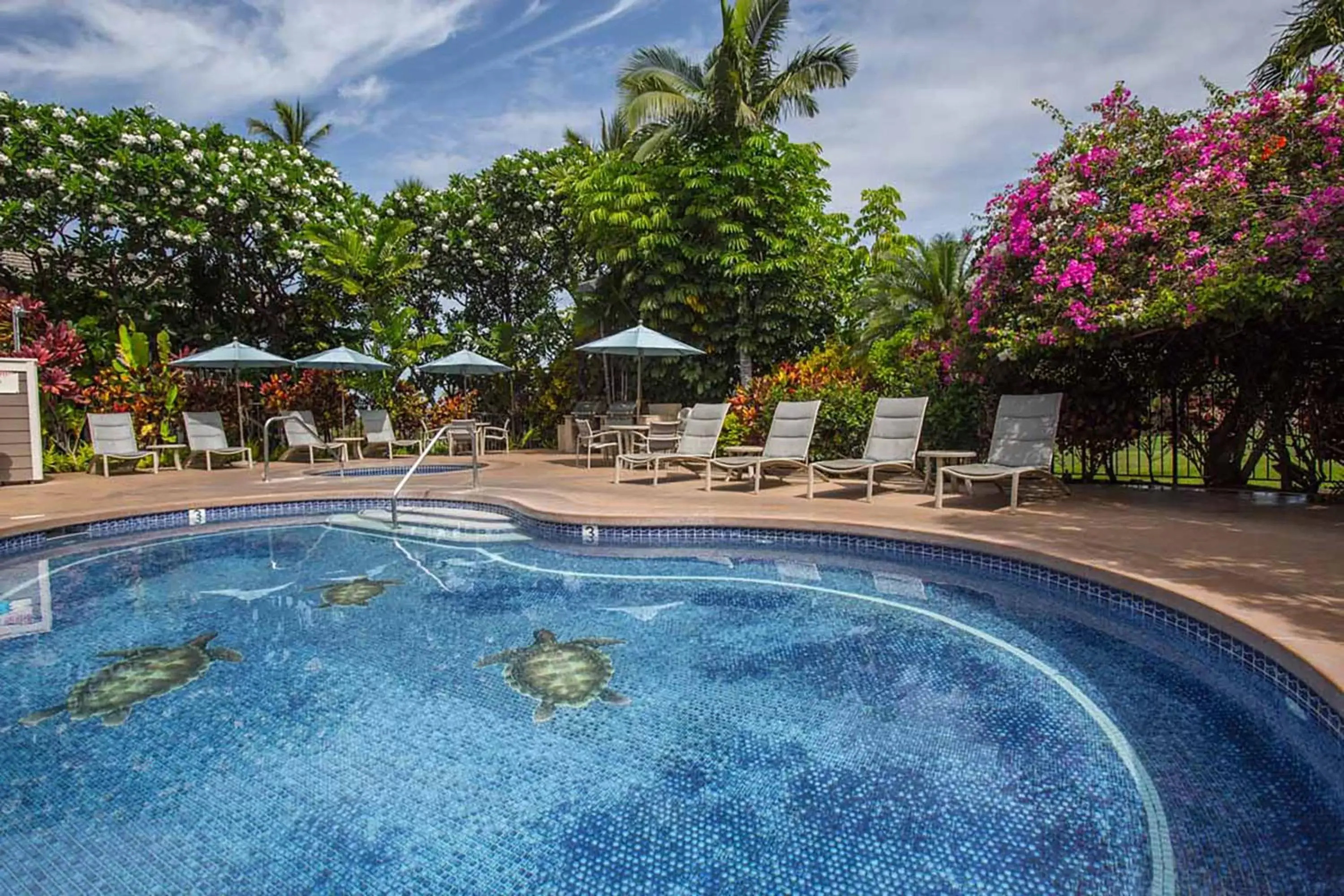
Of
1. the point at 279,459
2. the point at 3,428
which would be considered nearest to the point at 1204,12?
the point at 279,459

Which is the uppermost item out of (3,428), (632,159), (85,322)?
(632,159)

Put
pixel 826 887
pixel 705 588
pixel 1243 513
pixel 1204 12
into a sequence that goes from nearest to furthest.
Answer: pixel 826 887, pixel 705 588, pixel 1243 513, pixel 1204 12

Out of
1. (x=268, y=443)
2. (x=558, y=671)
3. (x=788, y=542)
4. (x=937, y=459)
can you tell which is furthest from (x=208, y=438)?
(x=937, y=459)

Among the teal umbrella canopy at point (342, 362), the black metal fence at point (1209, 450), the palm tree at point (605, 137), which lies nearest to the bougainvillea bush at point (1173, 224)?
the black metal fence at point (1209, 450)

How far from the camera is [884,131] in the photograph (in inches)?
659

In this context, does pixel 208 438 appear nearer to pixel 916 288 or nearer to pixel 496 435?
pixel 496 435

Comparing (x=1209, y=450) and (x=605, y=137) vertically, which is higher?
(x=605, y=137)

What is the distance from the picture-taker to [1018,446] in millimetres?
7086

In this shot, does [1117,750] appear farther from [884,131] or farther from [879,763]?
[884,131]

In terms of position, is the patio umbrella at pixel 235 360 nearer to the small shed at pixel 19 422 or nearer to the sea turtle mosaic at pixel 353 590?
the small shed at pixel 19 422

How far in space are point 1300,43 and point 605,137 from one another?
599 inches

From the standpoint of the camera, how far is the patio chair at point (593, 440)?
1101 centimetres

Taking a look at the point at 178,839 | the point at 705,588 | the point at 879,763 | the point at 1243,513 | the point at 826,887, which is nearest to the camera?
the point at 826,887

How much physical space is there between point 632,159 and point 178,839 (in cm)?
1374
